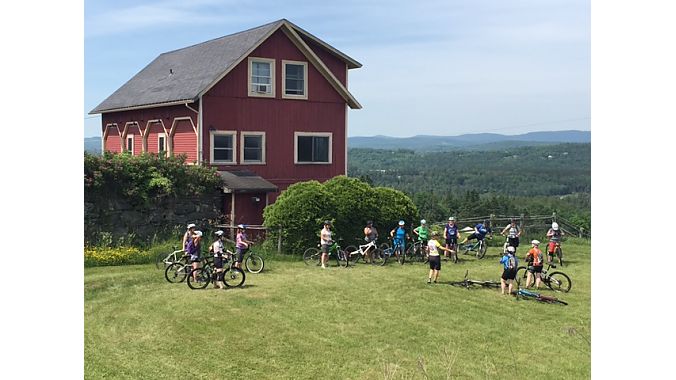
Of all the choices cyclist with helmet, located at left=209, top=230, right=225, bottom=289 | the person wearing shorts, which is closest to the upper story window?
cyclist with helmet, located at left=209, top=230, right=225, bottom=289

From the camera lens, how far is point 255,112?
31.2 m

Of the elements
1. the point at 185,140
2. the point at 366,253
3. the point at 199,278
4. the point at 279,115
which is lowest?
the point at 199,278

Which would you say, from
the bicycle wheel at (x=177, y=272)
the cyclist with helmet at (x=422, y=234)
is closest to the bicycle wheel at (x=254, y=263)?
the bicycle wheel at (x=177, y=272)

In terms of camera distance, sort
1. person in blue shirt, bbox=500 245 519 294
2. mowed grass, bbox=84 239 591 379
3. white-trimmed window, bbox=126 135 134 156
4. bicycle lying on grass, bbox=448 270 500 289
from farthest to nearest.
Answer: white-trimmed window, bbox=126 135 134 156 < bicycle lying on grass, bbox=448 270 500 289 < person in blue shirt, bbox=500 245 519 294 < mowed grass, bbox=84 239 591 379

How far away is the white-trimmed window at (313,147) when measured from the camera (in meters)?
32.5

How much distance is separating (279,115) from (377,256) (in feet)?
30.9

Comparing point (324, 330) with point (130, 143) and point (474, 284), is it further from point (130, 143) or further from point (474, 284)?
point (130, 143)

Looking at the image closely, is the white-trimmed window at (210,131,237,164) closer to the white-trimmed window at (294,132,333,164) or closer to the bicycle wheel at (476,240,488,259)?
the white-trimmed window at (294,132,333,164)

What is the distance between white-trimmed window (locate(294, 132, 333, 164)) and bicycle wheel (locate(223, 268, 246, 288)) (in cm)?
1253

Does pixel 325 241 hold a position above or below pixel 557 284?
above

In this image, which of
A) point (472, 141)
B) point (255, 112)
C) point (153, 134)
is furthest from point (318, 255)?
point (472, 141)

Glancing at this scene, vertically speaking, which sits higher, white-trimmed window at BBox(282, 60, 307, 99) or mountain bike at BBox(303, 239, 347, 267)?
white-trimmed window at BBox(282, 60, 307, 99)

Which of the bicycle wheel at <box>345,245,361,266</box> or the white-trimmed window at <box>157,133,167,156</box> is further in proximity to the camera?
the white-trimmed window at <box>157,133,167,156</box>

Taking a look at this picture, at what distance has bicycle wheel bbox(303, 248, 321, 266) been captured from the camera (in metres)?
24.0
